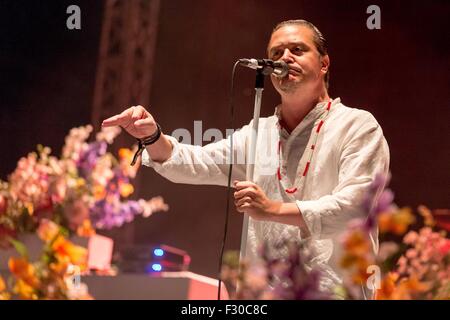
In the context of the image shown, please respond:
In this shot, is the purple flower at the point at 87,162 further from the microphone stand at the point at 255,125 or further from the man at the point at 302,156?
the microphone stand at the point at 255,125

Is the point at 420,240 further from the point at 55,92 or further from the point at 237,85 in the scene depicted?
the point at 55,92

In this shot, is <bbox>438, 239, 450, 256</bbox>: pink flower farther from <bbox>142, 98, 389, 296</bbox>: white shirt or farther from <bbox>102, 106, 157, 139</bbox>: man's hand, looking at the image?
<bbox>102, 106, 157, 139</bbox>: man's hand

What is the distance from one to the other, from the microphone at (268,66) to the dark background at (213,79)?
0.91 meters

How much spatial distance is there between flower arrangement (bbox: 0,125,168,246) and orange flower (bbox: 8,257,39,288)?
22cm

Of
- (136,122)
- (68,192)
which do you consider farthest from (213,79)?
(68,192)

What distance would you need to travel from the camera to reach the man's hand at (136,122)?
186cm

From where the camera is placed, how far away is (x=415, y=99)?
9.45 feet

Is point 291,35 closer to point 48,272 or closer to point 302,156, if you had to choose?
point 302,156

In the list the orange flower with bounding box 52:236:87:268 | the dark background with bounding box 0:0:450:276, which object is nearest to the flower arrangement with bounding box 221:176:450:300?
the orange flower with bounding box 52:236:87:268

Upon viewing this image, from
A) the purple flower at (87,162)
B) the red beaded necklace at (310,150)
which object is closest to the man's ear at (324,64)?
the red beaded necklace at (310,150)

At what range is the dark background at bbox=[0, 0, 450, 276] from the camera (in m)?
2.78

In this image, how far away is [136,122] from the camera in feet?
6.20

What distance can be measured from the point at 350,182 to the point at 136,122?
0.60m

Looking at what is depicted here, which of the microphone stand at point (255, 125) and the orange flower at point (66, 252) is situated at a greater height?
the microphone stand at point (255, 125)
